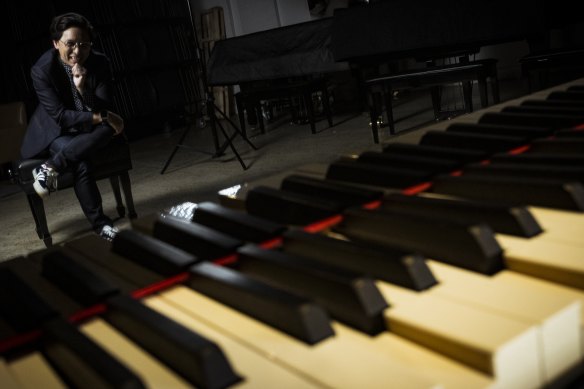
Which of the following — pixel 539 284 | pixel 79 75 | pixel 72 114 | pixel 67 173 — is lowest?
pixel 67 173

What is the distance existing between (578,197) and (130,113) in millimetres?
9642

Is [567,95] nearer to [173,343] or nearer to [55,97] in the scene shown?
[173,343]

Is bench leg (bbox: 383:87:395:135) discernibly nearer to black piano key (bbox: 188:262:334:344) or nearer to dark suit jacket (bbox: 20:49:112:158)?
dark suit jacket (bbox: 20:49:112:158)

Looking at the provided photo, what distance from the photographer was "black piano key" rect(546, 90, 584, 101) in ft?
5.08

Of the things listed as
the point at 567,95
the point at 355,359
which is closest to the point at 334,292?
the point at 355,359

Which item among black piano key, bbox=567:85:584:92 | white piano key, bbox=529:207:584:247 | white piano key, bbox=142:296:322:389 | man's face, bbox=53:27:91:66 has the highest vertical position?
man's face, bbox=53:27:91:66

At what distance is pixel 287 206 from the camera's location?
3.47 ft

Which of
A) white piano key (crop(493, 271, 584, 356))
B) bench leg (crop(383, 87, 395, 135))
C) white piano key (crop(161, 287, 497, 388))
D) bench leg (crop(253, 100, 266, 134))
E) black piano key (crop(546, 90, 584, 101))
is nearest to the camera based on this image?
white piano key (crop(161, 287, 497, 388))

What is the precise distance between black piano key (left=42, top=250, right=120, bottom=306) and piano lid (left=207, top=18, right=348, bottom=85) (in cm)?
590

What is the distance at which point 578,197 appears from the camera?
2.85ft

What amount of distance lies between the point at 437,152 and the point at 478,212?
0.40m

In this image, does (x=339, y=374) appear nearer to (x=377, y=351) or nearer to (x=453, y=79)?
(x=377, y=351)

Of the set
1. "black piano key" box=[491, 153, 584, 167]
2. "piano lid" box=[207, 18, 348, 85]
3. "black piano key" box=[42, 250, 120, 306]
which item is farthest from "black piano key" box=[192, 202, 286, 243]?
"piano lid" box=[207, 18, 348, 85]

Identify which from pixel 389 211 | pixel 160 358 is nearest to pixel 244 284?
pixel 160 358
